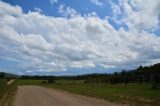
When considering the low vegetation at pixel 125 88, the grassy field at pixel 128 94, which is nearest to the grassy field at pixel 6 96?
the low vegetation at pixel 125 88

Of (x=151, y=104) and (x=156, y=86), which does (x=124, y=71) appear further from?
(x=151, y=104)

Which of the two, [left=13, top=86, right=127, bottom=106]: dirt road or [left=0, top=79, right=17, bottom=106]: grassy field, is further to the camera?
[left=0, top=79, right=17, bottom=106]: grassy field

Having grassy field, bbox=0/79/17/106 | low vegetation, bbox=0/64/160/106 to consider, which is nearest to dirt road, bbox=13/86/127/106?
grassy field, bbox=0/79/17/106

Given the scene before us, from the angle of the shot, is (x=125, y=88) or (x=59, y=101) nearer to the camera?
(x=59, y=101)

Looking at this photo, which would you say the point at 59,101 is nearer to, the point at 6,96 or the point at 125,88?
the point at 6,96

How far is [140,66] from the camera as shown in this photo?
11106cm

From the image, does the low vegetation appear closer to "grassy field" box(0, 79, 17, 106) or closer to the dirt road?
"grassy field" box(0, 79, 17, 106)

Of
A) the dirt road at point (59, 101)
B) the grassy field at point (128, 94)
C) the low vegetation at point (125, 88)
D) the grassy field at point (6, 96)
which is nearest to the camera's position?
the dirt road at point (59, 101)

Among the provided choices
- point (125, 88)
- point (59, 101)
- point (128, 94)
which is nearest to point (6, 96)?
point (59, 101)

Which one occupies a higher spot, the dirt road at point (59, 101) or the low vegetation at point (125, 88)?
the low vegetation at point (125, 88)

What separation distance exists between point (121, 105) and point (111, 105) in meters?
0.70

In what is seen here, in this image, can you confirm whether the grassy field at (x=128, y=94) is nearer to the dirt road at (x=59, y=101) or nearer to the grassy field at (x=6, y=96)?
the dirt road at (x=59, y=101)

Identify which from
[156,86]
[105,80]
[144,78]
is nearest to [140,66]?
[105,80]

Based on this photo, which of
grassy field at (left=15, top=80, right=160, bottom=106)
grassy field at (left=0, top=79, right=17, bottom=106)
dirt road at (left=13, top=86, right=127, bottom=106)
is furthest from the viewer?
grassy field at (left=0, top=79, right=17, bottom=106)
